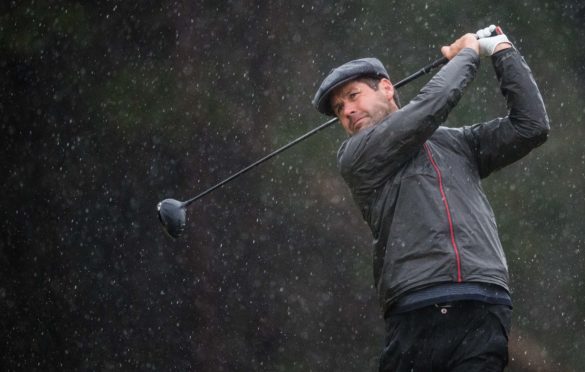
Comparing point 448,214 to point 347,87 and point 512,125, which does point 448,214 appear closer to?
point 512,125

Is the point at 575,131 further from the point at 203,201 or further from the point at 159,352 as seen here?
the point at 159,352

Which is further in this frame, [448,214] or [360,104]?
[360,104]

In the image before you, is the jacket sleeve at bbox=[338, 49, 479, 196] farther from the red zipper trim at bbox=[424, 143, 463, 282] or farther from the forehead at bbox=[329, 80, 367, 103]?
the forehead at bbox=[329, 80, 367, 103]

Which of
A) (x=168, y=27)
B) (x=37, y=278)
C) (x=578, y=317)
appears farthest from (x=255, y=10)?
(x=578, y=317)

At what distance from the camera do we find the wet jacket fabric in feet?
8.18

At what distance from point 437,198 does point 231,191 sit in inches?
212

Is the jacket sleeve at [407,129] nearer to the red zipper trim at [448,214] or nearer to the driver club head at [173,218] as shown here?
the red zipper trim at [448,214]

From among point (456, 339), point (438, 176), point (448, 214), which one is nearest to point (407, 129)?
point (438, 176)

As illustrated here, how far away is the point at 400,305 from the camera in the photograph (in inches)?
99.3

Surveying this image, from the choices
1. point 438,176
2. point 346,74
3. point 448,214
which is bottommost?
point 448,214

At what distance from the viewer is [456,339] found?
8.09 ft

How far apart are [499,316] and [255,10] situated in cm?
627

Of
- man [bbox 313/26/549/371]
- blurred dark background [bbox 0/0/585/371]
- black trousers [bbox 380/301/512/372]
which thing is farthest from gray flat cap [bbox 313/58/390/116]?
blurred dark background [bbox 0/0/585/371]

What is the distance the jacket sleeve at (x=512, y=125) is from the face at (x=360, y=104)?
320 millimetres
